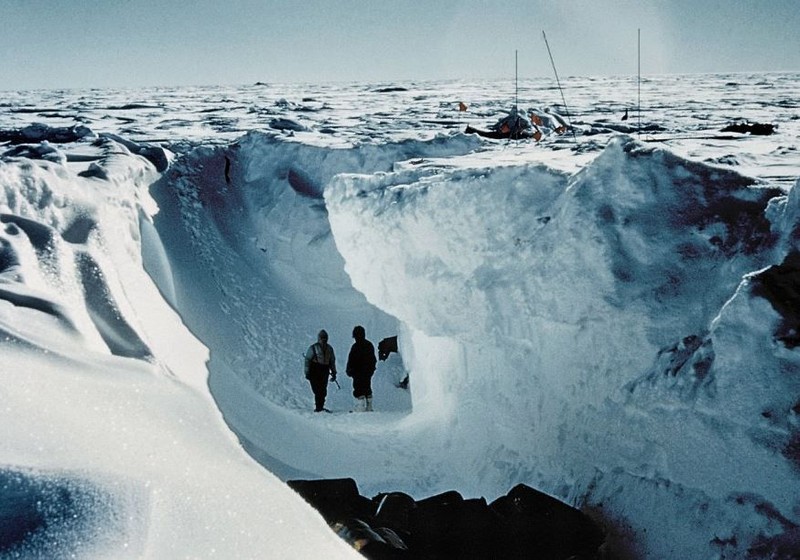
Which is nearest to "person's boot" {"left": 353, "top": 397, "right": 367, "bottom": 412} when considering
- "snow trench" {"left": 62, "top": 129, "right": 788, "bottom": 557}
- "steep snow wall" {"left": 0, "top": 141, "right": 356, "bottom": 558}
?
"snow trench" {"left": 62, "top": 129, "right": 788, "bottom": 557}

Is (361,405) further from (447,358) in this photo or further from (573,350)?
(573,350)

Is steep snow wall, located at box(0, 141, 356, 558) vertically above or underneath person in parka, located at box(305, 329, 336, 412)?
above

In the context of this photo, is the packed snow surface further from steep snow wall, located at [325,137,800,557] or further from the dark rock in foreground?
the dark rock in foreground

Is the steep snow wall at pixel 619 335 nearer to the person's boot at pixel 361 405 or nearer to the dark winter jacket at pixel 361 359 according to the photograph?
the dark winter jacket at pixel 361 359

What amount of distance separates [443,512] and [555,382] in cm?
117

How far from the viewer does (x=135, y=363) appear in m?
3.15

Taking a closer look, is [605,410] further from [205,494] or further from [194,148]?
[194,148]

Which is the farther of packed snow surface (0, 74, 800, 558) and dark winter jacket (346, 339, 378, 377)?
dark winter jacket (346, 339, 378, 377)

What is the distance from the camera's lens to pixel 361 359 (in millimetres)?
7062

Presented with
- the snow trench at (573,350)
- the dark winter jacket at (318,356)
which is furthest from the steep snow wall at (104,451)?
the dark winter jacket at (318,356)

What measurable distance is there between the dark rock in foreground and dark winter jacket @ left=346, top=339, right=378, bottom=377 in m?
3.24

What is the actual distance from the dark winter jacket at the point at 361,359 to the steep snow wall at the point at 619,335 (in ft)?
4.89

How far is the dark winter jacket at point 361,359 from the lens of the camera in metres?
7.05

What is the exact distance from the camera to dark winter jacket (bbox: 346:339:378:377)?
705 centimetres
